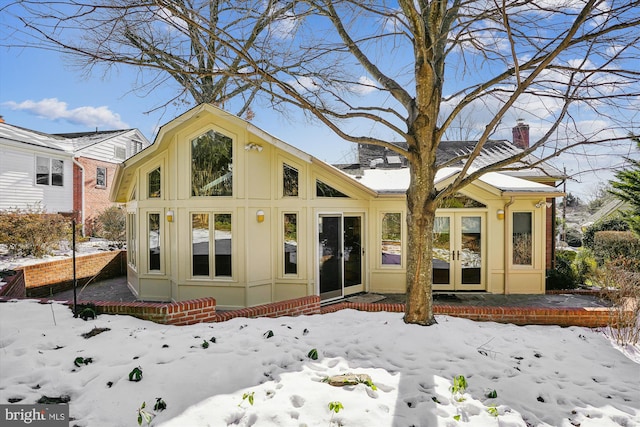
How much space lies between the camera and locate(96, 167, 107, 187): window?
66.8ft

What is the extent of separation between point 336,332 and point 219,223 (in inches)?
165

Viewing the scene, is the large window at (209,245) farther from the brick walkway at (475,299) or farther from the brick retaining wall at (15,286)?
the brick retaining wall at (15,286)

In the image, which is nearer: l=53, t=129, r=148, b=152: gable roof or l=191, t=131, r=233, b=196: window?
l=191, t=131, r=233, b=196: window

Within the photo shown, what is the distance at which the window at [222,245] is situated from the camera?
7.59 meters

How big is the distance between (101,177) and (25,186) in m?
5.08

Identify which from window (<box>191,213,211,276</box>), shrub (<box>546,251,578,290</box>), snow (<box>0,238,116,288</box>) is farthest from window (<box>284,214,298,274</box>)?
shrub (<box>546,251,578,290</box>)

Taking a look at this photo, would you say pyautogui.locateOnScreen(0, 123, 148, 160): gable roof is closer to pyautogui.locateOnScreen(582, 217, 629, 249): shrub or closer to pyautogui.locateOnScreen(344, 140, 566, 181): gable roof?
pyautogui.locateOnScreen(344, 140, 566, 181): gable roof

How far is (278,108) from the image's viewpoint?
6559mm

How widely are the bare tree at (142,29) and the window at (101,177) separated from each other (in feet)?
58.4

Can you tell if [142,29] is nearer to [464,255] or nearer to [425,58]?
[425,58]

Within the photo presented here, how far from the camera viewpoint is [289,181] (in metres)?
8.04

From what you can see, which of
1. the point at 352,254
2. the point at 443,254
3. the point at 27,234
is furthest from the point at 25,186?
the point at 443,254

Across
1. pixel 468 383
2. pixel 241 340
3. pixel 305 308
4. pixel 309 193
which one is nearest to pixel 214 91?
pixel 309 193

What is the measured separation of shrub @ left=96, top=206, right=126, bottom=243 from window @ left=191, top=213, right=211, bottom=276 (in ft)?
32.0
